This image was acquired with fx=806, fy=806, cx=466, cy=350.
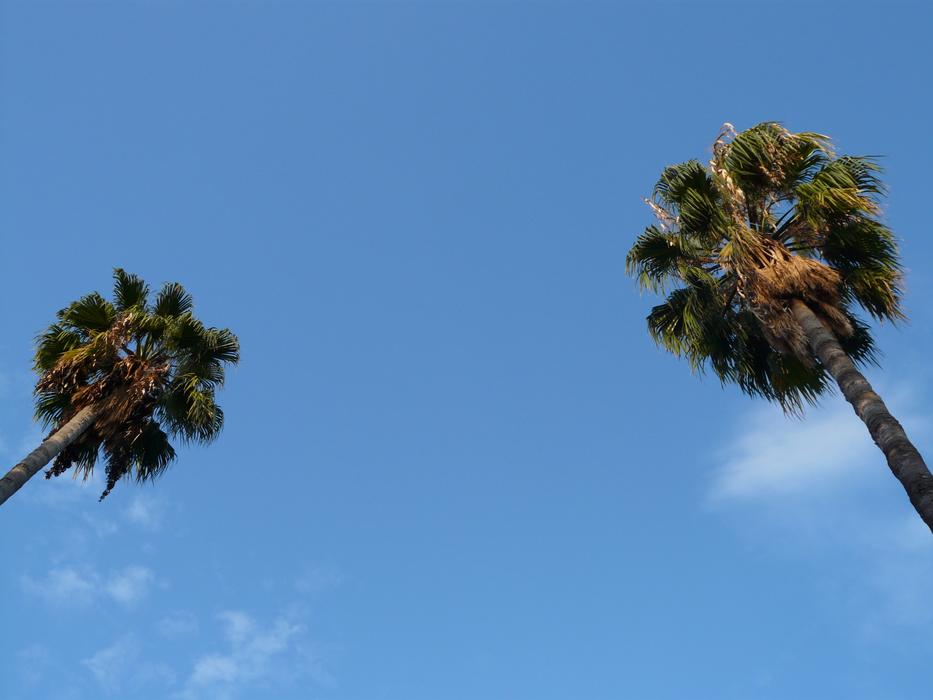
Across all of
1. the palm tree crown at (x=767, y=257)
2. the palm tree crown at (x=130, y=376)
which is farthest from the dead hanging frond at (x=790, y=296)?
the palm tree crown at (x=130, y=376)

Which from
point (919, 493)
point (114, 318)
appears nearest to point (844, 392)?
point (919, 493)

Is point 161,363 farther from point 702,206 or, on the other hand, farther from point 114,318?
point 702,206

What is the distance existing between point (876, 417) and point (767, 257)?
3767 mm

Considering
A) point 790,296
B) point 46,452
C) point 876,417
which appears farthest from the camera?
point 46,452

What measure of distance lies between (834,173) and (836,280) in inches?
74.9

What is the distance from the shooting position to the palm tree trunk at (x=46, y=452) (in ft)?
41.2

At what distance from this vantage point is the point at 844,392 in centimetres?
1098

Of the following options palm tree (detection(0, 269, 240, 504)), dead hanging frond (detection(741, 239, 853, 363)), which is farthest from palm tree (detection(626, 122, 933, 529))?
palm tree (detection(0, 269, 240, 504))

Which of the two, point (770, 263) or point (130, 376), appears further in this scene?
point (130, 376)

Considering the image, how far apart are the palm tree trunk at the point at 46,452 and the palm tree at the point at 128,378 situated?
1.5 inches

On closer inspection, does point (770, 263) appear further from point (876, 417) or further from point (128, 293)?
point (128, 293)

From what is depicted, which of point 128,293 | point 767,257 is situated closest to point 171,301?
point 128,293

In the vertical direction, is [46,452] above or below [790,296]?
above

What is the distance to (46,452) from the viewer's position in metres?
13.7
